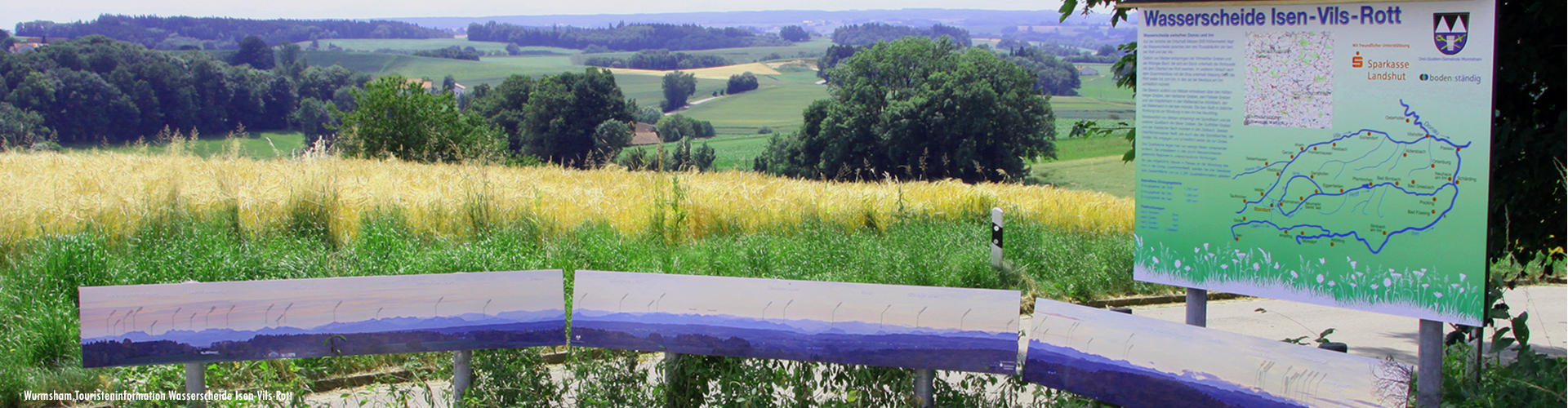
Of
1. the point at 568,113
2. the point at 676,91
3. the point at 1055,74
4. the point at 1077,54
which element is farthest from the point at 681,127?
the point at 1077,54

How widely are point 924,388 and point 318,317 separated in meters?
2.53

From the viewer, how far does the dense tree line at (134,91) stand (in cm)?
6931

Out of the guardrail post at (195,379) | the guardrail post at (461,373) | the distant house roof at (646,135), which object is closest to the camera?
the guardrail post at (195,379)

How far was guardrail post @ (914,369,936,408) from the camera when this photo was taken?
4.12 meters

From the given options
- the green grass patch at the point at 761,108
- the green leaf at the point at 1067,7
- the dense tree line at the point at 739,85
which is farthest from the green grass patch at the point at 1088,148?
the dense tree line at the point at 739,85

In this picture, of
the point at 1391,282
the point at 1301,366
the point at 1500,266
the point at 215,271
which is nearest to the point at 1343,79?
the point at 1391,282

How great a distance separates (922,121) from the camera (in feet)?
186

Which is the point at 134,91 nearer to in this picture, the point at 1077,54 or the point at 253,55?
the point at 253,55

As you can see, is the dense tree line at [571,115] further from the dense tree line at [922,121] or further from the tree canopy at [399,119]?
the tree canopy at [399,119]

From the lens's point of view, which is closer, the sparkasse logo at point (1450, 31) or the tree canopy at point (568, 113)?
the sparkasse logo at point (1450, 31)

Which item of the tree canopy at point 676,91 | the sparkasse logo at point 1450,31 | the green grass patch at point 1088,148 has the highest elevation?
the tree canopy at point 676,91

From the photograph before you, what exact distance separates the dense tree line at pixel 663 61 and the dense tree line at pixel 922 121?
112 metres

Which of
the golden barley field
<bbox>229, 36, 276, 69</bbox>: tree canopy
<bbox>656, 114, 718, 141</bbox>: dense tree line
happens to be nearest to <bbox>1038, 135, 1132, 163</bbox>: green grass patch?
<bbox>656, 114, 718, 141</bbox>: dense tree line

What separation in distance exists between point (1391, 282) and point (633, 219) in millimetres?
7970
